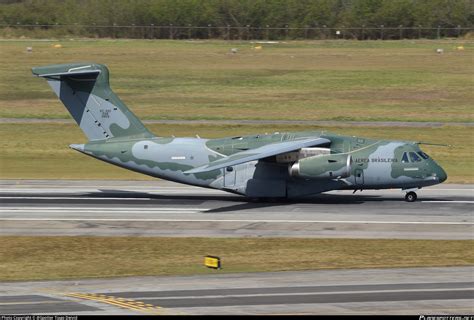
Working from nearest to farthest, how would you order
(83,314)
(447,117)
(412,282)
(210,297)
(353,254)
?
(83,314)
(210,297)
(412,282)
(353,254)
(447,117)

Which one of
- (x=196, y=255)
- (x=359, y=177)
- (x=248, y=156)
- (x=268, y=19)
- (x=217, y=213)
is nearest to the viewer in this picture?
(x=196, y=255)

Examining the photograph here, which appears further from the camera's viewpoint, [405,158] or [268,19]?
[268,19]

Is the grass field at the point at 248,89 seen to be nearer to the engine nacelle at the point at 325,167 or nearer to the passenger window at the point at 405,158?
the passenger window at the point at 405,158

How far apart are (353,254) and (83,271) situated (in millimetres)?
9558

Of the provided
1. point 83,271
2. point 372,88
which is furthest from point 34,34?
point 83,271

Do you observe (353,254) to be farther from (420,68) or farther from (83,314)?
(420,68)

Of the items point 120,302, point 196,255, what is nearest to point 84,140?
point 196,255

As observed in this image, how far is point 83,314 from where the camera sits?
2464cm

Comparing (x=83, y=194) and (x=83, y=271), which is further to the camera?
(x=83, y=194)

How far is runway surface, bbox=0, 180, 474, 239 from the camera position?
37.8 metres

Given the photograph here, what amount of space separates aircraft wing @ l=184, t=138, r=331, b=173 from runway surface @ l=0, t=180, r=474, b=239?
219cm

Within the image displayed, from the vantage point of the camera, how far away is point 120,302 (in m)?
26.5

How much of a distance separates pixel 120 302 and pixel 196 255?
24.5 feet

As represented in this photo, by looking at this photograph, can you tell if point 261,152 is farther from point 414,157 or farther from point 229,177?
point 414,157
